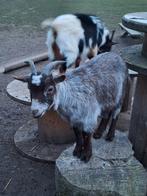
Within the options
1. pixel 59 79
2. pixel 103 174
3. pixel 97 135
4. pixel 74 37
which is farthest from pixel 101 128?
pixel 74 37

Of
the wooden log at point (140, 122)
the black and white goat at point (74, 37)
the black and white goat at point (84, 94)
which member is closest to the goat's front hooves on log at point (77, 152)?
the black and white goat at point (84, 94)

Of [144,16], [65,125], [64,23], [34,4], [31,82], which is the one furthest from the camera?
[34,4]

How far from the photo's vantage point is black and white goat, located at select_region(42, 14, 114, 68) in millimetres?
4566

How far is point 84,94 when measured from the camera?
3131 millimetres

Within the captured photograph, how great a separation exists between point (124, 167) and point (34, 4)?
10252 millimetres

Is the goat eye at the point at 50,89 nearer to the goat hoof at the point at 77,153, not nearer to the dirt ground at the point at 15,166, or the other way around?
the goat hoof at the point at 77,153

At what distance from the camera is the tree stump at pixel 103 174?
310 cm

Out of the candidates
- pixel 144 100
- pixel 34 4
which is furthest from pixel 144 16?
pixel 34 4

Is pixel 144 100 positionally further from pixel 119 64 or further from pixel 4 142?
pixel 4 142

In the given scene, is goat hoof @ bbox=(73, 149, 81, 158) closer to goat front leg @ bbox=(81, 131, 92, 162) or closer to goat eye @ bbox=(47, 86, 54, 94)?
goat front leg @ bbox=(81, 131, 92, 162)

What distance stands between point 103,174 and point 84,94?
685 mm

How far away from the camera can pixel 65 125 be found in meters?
4.29

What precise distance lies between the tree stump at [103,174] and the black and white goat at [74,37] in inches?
58.0

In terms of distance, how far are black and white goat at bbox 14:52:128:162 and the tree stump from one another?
11cm
